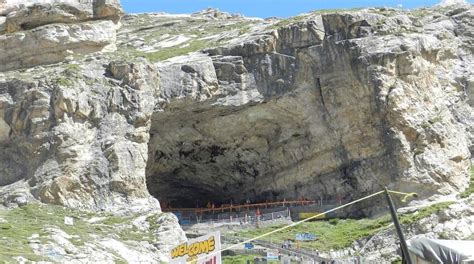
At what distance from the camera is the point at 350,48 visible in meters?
50.1

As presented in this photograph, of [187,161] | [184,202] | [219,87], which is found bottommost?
[184,202]

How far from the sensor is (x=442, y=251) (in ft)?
42.0

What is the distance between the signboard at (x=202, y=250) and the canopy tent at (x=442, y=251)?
369 cm

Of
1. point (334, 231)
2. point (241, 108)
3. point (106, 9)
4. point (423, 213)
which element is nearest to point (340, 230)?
point (334, 231)

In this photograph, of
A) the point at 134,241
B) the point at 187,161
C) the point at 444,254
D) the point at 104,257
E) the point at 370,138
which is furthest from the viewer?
the point at 187,161

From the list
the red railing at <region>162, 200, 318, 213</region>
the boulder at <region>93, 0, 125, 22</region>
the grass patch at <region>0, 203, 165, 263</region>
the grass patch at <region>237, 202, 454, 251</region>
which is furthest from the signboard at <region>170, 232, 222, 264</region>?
the boulder at <region>93, 0, 125, 22</region>

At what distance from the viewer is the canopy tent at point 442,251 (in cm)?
1258

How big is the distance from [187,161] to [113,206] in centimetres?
1408

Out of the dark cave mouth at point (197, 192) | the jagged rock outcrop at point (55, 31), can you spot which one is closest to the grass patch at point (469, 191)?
the dark cave mouth at point (197, 192)

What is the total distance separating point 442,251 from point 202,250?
14.7 feet

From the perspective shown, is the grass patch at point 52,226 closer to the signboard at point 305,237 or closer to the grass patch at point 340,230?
the grass patch at point 340,230

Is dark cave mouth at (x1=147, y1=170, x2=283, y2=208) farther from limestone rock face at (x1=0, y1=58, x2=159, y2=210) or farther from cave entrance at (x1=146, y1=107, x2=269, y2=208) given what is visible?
limestone rock face at (x1=0, y1=58, x2=159, y2=210)

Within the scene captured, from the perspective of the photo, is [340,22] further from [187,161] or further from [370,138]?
[187,161]

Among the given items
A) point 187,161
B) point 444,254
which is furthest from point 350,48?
point 444,254
